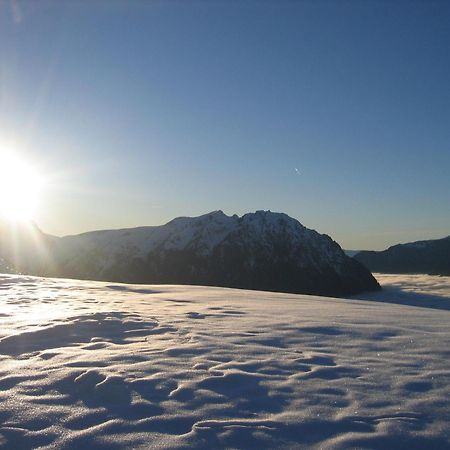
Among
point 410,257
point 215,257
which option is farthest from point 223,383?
point 410,257

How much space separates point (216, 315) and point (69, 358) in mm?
3518

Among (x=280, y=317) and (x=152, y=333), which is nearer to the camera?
(x=152, y=333)

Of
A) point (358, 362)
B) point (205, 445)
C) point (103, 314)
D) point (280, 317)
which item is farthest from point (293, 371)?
point (103, 314)

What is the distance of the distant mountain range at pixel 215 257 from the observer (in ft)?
130

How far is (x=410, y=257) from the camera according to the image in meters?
88.5

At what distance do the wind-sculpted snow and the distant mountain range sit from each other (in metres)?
32.3

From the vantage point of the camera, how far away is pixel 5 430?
3234mm

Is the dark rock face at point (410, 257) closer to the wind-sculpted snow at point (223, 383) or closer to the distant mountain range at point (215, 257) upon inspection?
the distant mountain range at point (215, 257)

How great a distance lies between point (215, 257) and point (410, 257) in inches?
2363

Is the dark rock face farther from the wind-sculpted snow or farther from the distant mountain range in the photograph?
the wind-sculpted snow

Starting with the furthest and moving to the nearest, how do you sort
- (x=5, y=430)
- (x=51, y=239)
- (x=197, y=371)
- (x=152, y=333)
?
(x=51, y=239) → (x=152, y=333) → (x=197, y=371) → (x=5, y=430)

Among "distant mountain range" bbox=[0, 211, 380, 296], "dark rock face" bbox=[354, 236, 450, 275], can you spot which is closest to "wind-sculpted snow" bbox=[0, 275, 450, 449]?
"distant mountain range" bbox=[0, 211, 380, 296]

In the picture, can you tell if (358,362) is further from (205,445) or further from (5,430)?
(5,430)

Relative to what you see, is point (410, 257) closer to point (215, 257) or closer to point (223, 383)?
point (215, 257)
